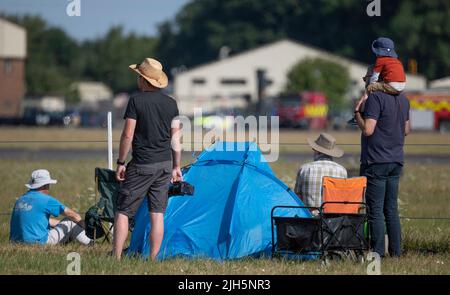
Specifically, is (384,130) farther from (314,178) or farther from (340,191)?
(314,178)

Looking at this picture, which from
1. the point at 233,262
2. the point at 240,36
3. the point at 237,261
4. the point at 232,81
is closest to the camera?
the point at 233,262

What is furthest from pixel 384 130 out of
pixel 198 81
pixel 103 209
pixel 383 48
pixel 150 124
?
pixel 198 81

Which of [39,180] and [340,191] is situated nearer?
[340,191]

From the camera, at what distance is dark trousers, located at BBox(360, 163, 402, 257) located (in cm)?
908

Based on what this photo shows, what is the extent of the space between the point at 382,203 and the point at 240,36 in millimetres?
93274

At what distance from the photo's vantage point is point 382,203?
912 centimetres

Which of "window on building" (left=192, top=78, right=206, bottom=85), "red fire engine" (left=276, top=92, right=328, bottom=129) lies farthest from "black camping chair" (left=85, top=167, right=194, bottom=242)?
"window on building" (left=192, top=78, right=206, bottom=85)

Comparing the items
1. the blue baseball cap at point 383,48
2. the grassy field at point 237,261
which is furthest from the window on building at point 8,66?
the blue baseball cap at point 383,48

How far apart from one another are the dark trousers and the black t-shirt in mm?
1946

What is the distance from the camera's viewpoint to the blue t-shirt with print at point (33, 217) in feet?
33.7

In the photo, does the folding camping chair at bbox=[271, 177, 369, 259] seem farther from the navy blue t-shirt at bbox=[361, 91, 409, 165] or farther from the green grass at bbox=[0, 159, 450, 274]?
the navy blue t-shirt at bbox=[361, 91, 409, 165]

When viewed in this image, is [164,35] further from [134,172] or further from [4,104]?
[134,172]

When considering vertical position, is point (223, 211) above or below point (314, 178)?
below
